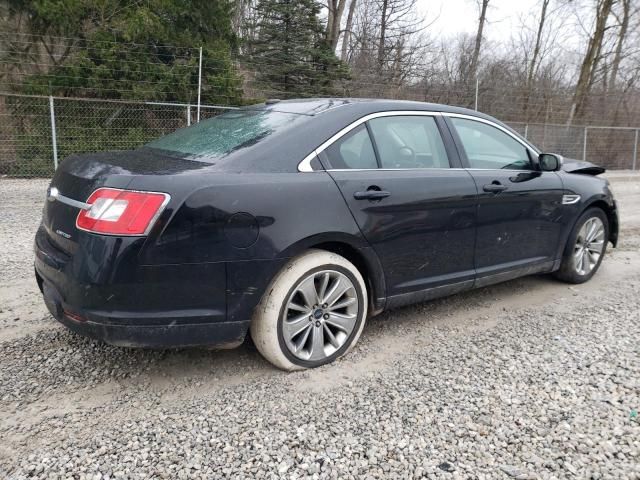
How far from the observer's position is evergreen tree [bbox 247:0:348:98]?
14.4m

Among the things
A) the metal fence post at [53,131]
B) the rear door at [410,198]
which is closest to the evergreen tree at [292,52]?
the metal fence post at [53,131]

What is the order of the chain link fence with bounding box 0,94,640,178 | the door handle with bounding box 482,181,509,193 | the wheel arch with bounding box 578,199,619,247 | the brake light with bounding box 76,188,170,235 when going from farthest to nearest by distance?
1. the chain link fence with bounding box 0,94,640,178
2. the wheel arch with bounding box 578,199,619,247
3. the door handle with bounding box 482,181,509,193
4. the brake light with bounding box 76,188,170,235

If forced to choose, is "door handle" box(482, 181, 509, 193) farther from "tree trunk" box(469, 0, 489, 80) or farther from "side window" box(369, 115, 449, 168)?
"tree trunk" box(469, 0, 489, 80)

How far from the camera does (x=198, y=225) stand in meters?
2.50

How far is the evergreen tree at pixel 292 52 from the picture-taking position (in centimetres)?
1438

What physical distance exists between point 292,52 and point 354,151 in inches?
533

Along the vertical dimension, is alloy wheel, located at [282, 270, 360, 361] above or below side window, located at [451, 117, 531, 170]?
below

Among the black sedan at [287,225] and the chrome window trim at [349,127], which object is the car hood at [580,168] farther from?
the chrome window trim at [349,127]

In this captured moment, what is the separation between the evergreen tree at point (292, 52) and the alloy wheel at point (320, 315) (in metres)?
11.6

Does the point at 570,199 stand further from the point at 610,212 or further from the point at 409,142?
the point at 409,142

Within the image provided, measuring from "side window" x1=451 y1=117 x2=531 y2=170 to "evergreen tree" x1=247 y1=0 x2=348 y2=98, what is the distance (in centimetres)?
1055

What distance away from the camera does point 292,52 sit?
51.3 ft

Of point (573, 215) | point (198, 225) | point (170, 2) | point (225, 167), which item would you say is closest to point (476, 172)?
point (573, 215)

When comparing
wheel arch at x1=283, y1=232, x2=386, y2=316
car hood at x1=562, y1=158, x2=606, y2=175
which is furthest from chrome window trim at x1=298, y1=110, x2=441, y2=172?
car hood at x1=562, y1=158, x2=606, y2=175
